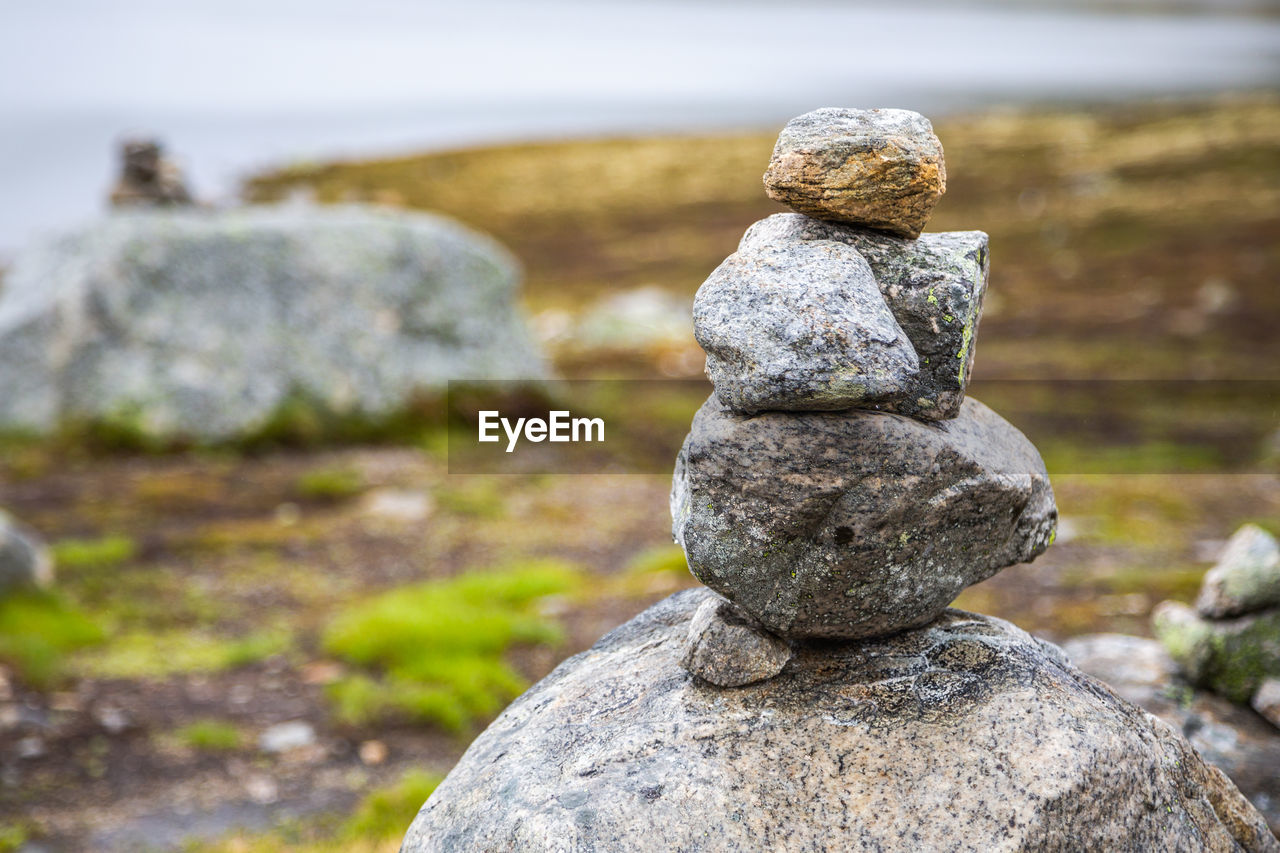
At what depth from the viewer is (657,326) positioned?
32750 mm

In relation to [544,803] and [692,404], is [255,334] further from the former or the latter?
[544,803]

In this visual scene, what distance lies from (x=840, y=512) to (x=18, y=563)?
1048 cm

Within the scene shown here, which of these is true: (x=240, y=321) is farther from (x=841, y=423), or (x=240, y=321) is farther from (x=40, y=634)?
(x=841, y=423)

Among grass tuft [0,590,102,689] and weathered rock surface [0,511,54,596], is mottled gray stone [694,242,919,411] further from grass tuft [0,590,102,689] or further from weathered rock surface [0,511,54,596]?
weathered rock surface [0,511,54,596]

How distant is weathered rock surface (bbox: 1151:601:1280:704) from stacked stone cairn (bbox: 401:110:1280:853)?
2.16 metres

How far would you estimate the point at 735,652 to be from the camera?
15.9 ft

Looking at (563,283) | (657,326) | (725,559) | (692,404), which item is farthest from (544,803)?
(563,283)

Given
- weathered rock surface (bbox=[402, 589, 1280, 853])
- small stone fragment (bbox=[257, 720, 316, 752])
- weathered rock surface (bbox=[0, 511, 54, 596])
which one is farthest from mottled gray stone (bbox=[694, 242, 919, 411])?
weathered rock surface (bbox=[0, 511, 54, 596])

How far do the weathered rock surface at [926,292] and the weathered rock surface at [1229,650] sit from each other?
3.59m

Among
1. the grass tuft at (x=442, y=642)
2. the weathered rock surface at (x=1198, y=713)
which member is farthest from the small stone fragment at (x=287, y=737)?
the weathered rock surface at (x=1198, y=713)

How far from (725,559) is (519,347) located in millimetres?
17064

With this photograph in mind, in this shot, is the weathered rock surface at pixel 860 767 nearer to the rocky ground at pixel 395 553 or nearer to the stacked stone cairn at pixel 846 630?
the stacked stone cairn at pixel 846 630

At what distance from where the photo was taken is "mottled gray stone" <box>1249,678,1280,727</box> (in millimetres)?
6844

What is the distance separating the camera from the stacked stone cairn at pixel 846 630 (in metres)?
4.32
